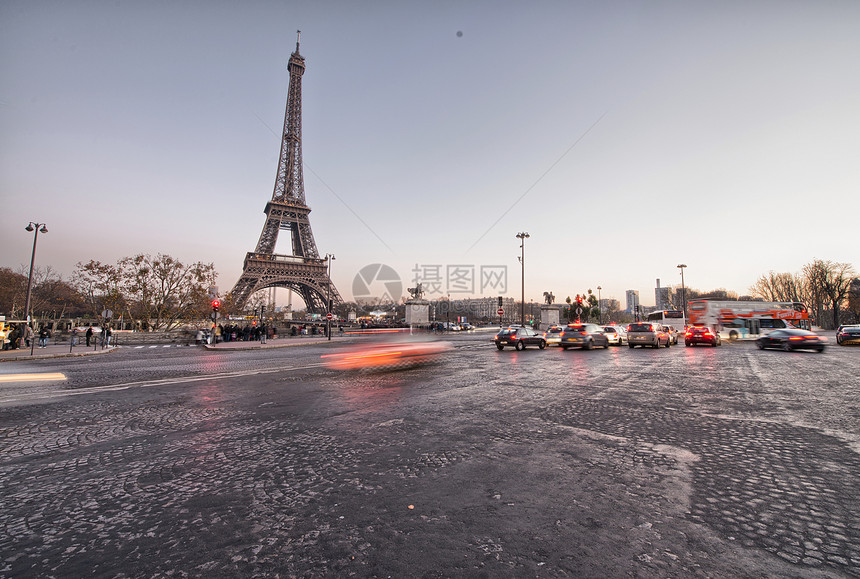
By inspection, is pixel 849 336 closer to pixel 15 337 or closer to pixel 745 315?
pixel 745 315

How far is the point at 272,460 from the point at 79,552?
1.71 metres

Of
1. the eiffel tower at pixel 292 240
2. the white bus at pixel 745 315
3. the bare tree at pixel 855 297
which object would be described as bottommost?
the white bus at pixel 745 315

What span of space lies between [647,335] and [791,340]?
252 inches

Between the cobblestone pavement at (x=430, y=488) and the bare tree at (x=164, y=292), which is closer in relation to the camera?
the cobblestone pavement at (x=430, y=488)

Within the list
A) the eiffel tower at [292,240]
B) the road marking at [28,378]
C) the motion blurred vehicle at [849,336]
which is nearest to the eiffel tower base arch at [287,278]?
the eiffel tower at [292,240]

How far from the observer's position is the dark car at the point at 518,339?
70.2 ft

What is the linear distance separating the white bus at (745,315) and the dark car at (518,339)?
59.1 feet

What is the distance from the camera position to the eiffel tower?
53875mm

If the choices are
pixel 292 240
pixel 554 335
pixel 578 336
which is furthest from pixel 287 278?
pixel 578 336

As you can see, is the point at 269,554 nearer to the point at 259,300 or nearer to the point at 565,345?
the point at 565,345

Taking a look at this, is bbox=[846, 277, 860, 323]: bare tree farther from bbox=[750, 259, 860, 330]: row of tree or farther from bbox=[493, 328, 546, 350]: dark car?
bbox=[493, 328, 546, 350]: dark car

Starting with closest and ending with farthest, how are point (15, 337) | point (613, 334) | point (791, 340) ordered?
point (791, 340) → point (15, 337) → point (613, 334)

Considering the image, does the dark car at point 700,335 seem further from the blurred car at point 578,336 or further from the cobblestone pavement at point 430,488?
the cobblestone pavement at point 430,488

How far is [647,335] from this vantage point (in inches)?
898
